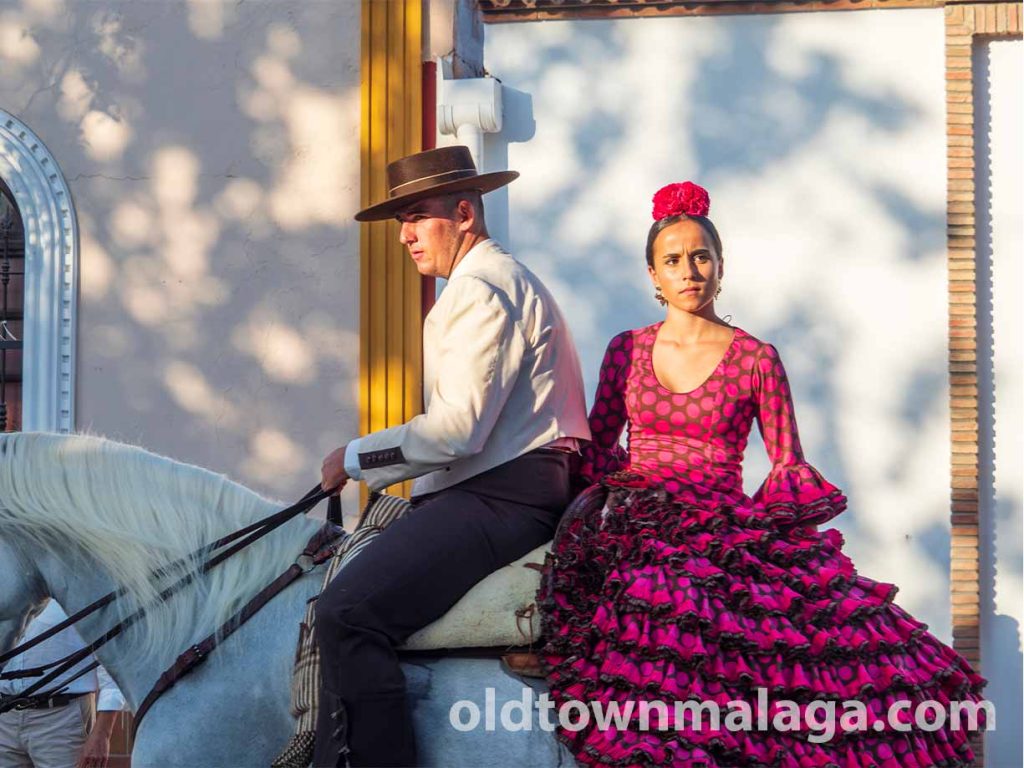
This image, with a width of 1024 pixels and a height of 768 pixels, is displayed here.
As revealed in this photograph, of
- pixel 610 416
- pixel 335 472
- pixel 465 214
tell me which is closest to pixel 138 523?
pixel 335 472

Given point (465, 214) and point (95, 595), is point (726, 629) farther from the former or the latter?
point (95, 595)

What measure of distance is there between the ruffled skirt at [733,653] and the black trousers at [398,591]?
0.60ft

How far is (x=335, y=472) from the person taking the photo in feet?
11.0

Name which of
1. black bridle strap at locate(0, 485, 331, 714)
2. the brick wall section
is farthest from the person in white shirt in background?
the brick wall section

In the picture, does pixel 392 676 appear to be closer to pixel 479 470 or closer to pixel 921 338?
pixel 479 470

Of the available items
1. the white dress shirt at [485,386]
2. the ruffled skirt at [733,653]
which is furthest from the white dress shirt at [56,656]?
the ruffled skirt at [733,653]

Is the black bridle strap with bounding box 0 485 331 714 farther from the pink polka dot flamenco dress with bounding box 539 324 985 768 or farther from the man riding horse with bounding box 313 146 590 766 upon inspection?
the pink polka dot flamenco dress with bounding box 539 324 985 768

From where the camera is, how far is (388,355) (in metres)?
6.93

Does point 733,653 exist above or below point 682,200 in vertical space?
below

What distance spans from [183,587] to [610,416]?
126cm

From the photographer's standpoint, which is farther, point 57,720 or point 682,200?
point 57,720

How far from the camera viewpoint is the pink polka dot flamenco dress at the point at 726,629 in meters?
2.95

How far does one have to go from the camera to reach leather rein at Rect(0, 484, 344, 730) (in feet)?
10.6

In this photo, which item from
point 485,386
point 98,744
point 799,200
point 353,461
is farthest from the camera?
point 799,200
